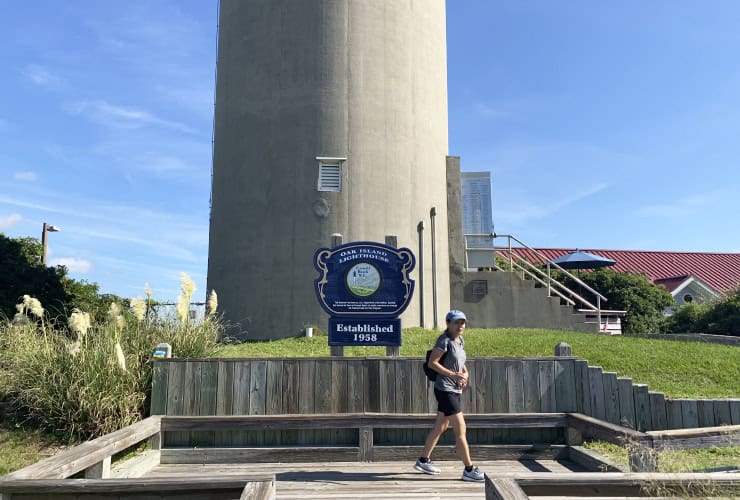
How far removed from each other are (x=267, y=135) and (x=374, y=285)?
761cm

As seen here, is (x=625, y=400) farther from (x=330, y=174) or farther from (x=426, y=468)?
(x=330, y=174)

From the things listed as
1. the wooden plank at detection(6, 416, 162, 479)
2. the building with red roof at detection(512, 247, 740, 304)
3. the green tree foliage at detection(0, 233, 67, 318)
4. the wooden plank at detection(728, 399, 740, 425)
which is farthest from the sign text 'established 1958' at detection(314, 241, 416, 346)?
the building with red roof at detection(512, 247, 740, 304)

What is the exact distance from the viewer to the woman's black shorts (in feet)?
19.0

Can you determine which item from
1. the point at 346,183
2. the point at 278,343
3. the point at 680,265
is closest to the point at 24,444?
the point at 278,343

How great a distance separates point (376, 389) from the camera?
6957 millimetres

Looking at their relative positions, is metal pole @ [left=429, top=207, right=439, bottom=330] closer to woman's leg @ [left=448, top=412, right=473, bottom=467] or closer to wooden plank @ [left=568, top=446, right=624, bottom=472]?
wooden plank @ [left=568, top=446, right=624, bottom=472]

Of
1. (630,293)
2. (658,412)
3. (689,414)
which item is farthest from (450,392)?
(630,293)

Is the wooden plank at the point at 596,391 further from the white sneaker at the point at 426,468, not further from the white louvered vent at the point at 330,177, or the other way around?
the white louvered vent at the point at 330,177

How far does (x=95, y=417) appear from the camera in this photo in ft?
21.7

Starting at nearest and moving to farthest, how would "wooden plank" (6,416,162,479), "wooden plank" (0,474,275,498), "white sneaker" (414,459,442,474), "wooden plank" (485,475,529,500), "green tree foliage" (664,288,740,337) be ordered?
"wooden plank" (485,475,529,500), "wooden plank" (0,474,275,498), "wooden plank" (6,416,162,479), "white sneaker" (414,459,442,474), "green tree foliage" (664,288,740,337)

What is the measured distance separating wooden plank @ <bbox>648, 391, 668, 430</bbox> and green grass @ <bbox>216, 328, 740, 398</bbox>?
166cm

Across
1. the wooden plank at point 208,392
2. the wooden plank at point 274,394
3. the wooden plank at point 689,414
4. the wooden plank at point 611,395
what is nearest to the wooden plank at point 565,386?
the wooden plank at point 611,395

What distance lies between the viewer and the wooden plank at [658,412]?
22.0ft

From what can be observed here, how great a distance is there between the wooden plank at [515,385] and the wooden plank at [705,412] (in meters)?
2.03
